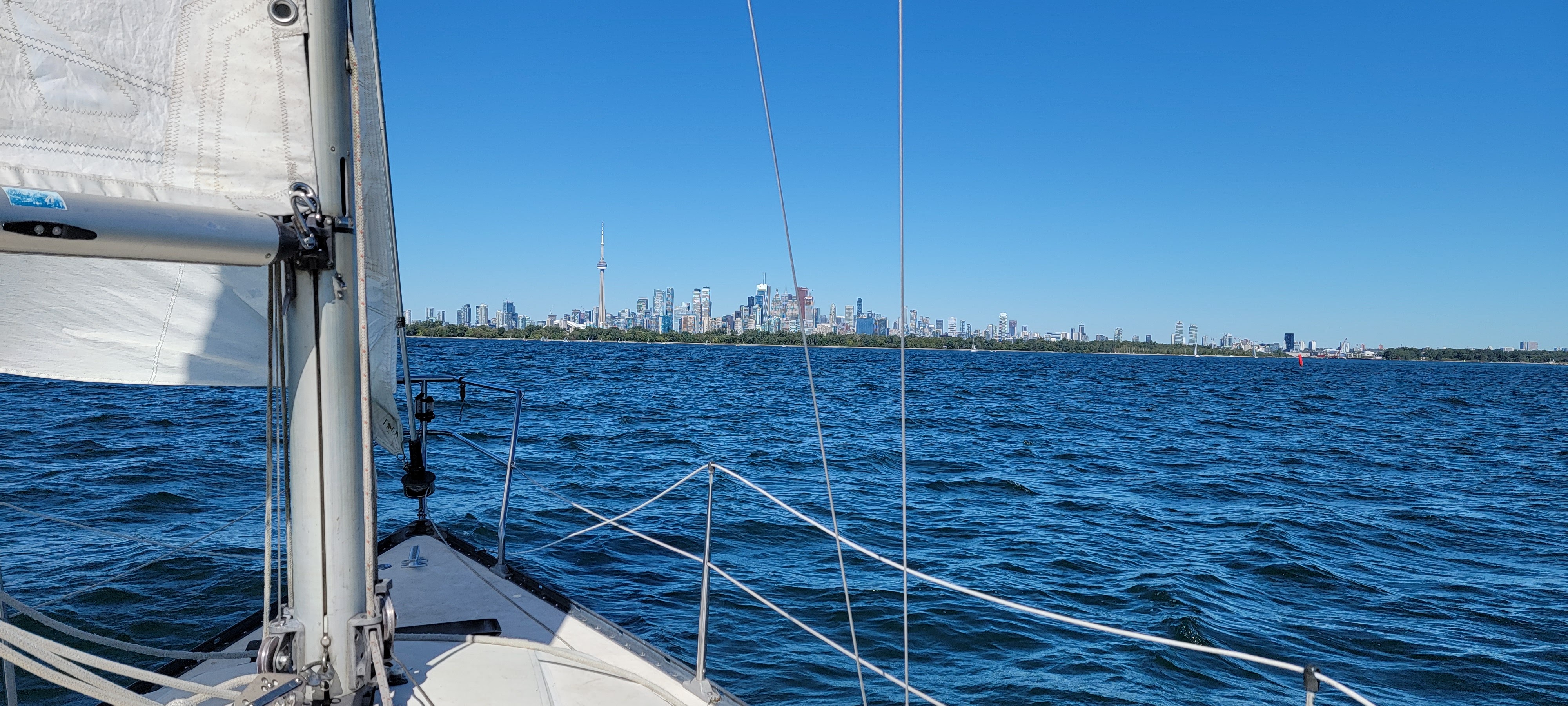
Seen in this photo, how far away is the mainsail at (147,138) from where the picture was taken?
178 cm

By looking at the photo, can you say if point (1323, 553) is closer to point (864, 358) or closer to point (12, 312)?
point (12, 312)

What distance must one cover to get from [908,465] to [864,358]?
62.6m

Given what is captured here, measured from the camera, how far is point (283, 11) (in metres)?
1.94

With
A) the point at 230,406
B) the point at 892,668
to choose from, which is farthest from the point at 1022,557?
the point at 230,406

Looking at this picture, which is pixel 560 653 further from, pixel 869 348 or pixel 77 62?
pixel 869 348

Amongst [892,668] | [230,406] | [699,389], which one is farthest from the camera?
[699,389]

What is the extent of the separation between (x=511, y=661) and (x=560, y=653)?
17 cm

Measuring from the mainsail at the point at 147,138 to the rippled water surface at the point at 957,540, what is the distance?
3087mm

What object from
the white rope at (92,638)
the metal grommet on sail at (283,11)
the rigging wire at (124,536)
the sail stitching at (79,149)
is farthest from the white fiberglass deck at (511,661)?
the metal grommet on sail at (283,11)

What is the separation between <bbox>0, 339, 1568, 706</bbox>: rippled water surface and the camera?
551 centimetres

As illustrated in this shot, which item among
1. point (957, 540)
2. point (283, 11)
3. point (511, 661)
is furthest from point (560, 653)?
point (957, 540)

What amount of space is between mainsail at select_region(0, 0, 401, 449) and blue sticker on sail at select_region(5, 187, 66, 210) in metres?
0.06

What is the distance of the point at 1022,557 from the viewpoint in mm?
7867

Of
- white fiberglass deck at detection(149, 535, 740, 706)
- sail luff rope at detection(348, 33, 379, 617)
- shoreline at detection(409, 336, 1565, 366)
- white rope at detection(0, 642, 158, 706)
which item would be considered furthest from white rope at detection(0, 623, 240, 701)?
shoreline at detection(409, 336, 1565, 366)
